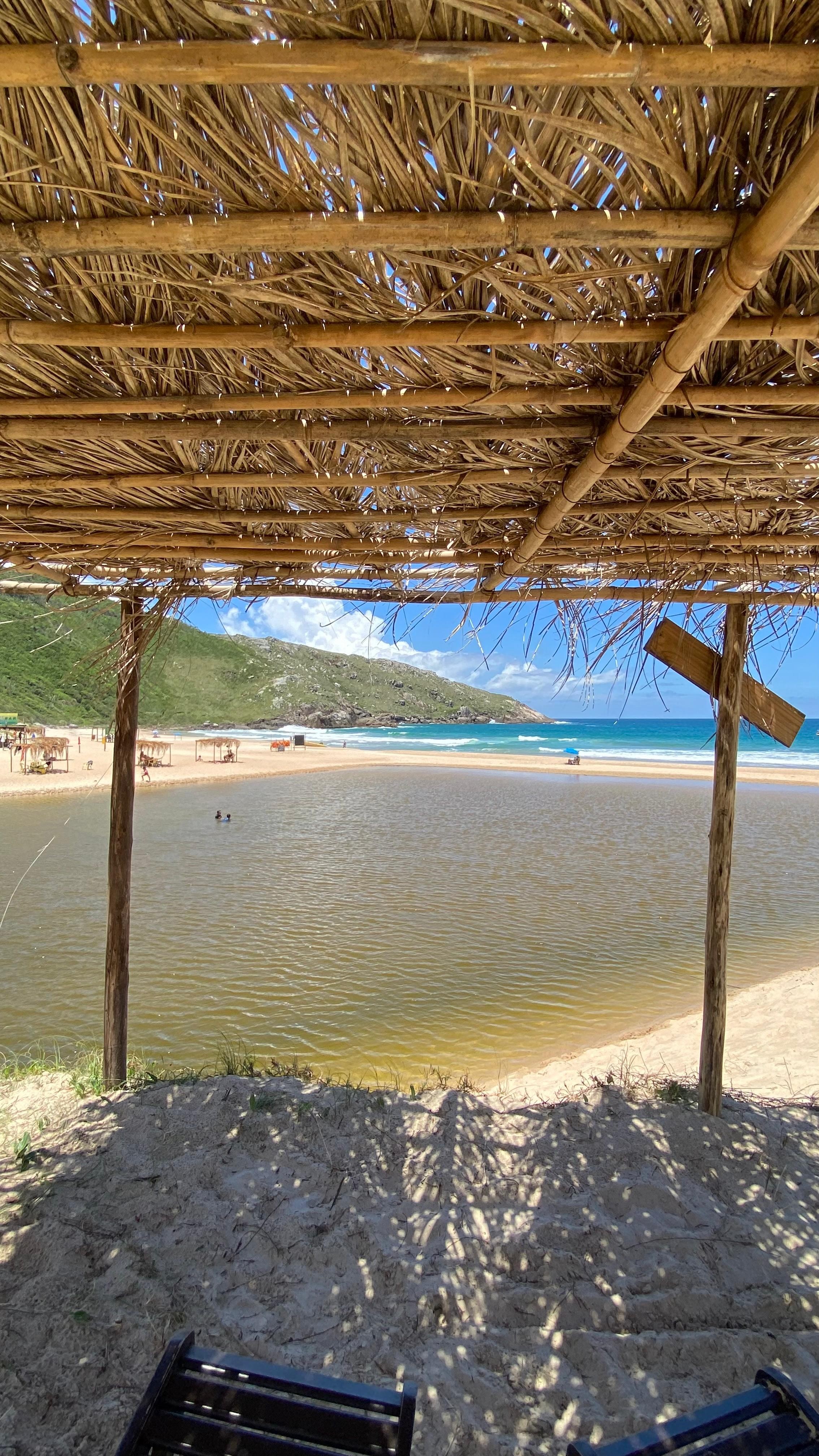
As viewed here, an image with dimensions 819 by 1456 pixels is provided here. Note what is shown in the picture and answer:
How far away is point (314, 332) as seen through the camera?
4.76 feet

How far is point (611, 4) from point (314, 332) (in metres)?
0.71

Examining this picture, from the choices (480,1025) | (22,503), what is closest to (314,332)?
(22,503)

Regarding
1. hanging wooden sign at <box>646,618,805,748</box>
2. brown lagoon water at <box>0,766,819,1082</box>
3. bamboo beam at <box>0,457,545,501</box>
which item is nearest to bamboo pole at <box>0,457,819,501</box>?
Result: bamboo beam at <box>0,457,545,501</box>

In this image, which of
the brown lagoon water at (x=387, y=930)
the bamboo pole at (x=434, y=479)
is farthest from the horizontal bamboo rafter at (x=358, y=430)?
the brown lagoon water at (x=387, y=930)

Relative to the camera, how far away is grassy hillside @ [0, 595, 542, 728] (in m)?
39.0

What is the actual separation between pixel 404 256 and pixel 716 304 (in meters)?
0.52

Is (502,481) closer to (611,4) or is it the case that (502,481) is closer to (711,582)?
(611,4)

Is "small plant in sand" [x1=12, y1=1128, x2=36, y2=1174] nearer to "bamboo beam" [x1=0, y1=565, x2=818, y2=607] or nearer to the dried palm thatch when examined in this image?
"bamboo beam" [x1=0, y1=565, x2=818, y2=607]

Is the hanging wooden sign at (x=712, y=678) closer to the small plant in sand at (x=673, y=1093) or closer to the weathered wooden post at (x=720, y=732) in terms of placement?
the weathered wooden post at (x=720, y=732)

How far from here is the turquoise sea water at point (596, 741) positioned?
3409 centimetres

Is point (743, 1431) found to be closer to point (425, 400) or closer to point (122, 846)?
point (425, 400)

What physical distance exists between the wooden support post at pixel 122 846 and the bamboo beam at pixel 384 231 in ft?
7.91

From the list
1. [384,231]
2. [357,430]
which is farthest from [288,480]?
[384,231]

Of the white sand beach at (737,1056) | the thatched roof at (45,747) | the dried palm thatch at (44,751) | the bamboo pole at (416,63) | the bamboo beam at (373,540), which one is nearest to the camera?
the bamboo pole at (416,63)
